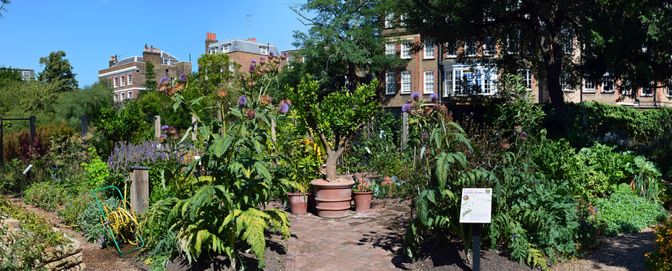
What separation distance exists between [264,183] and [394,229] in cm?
304

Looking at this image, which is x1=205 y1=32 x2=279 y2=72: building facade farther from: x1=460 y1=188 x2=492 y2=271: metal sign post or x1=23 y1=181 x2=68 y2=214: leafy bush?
x1=460 y1=188 x2=492 y2=271: metal sign post

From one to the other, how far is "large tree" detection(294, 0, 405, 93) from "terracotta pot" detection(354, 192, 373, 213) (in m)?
25.6

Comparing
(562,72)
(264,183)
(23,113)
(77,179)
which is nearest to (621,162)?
(264,183)

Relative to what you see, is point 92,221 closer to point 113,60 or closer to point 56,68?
point 56,68

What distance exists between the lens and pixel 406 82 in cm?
4050

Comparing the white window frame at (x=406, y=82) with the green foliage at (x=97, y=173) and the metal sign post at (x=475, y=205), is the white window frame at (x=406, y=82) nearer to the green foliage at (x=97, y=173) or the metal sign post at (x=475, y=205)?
the green foliage at (x=97, y=173)

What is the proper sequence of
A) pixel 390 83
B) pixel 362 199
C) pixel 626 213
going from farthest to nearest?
pixel 390 83 → pixel 362 199 → pixel 626 213

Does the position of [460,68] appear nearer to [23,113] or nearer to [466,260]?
[23,113]

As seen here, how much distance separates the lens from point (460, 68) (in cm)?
3725

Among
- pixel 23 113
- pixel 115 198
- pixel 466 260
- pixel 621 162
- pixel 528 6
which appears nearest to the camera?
pixel 466 260

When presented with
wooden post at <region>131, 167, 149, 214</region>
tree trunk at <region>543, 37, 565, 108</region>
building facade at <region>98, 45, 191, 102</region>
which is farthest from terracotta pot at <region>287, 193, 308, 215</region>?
building facade at <region>98, 45, 191, 102</region>

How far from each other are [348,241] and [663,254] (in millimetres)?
3511

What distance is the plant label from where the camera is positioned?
4668mm

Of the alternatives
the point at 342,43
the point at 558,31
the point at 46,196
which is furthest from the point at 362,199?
the point at 342,43
